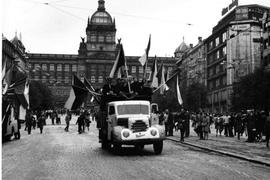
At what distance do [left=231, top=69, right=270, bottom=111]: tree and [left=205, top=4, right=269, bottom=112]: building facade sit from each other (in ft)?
62.2

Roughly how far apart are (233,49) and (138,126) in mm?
62373

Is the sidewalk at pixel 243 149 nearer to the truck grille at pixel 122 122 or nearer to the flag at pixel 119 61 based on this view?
the truck grille at pixel 122 122

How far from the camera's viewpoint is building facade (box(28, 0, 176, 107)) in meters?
148

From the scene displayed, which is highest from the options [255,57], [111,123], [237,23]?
[237,23]

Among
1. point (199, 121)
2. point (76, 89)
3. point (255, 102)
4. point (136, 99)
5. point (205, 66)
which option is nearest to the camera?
point (136, 99)

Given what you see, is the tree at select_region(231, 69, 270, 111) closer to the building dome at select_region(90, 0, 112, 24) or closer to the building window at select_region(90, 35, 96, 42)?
the building dome at select_region(90, 0, 112, 24)

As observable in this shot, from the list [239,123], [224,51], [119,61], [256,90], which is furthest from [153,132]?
[224,51]

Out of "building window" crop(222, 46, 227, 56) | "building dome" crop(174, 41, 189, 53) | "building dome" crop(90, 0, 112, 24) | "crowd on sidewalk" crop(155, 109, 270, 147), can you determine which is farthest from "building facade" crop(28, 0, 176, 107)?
"crowd on sidewalk" crop(155, 109, 270, 147)

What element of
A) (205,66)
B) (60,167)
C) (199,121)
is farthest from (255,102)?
(205,66)

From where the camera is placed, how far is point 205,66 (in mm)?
94562

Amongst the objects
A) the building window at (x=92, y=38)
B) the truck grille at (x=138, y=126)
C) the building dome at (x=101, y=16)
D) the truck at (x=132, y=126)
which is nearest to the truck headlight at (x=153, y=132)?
the truck at (x=132, y=126)

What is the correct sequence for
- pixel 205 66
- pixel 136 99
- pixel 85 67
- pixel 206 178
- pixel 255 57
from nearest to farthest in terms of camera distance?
1. pixel 206 178
2. pixel 136 99
3. pixel 255 57
4. pixel 205 66
5. pixel 85 67

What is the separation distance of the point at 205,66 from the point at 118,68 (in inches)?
3018

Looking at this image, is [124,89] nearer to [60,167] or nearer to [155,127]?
[155,127]
